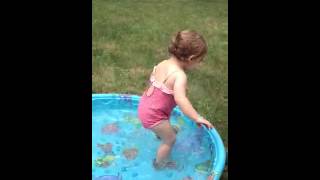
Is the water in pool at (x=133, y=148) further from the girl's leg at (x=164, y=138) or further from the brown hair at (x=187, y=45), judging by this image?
the brown hair at (x=187, y=45)

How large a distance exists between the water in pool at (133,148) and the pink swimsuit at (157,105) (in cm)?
34

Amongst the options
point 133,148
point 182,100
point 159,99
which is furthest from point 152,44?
point 182,100

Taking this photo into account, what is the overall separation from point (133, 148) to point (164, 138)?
40cm

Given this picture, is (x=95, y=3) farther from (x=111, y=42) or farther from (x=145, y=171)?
(x=145, y=171)

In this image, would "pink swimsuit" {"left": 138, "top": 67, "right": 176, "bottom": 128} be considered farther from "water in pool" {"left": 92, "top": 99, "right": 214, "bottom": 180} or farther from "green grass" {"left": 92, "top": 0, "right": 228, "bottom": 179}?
"green grass" {"left": 92, "top": 0, "right": 228, "bottom": 179}

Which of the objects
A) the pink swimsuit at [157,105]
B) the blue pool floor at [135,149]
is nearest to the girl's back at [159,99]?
the pink swimsuit at [157,105]

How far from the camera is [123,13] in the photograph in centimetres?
489

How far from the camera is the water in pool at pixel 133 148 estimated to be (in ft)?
9.76

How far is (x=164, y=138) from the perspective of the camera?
2.87 metres

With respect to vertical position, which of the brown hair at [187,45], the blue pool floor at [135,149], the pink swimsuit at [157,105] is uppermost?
the brown hair at [187,45]

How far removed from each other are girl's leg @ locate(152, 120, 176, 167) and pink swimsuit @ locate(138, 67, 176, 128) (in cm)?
3

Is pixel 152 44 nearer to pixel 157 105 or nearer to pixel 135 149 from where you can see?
pixel 135 149
